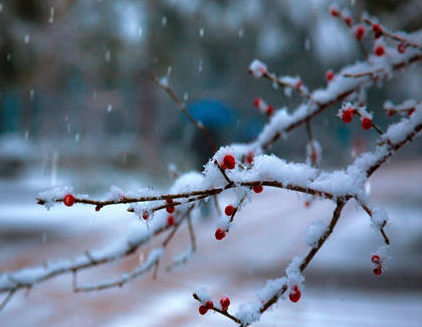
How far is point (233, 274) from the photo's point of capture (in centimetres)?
593

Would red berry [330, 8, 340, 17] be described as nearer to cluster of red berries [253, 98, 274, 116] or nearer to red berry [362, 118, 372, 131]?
cluster of red berries [253, 98, 274, 116]

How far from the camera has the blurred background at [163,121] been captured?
5188 millimetres

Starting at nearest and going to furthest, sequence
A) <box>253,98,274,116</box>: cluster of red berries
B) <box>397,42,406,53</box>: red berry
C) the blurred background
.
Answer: <box>397,42,406,53</box>: red berry
<box>253,98,274,116</box>: cluster of red berries
the blurred background

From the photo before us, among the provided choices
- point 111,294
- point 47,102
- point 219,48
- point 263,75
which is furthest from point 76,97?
point 263,75

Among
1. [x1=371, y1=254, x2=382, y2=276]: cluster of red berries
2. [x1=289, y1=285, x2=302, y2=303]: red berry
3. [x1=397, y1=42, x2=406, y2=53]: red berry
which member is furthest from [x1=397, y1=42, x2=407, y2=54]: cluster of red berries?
Answer: [x1=289, y1=285, x2=302, y2=303]: red berry

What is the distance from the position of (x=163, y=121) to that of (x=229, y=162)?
25.9 m

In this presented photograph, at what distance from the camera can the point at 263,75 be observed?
179 centimetres

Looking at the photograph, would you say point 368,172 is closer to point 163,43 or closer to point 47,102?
point 163,43

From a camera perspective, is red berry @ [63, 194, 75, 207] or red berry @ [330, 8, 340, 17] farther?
red berry @ [330, 8, 340, 17]

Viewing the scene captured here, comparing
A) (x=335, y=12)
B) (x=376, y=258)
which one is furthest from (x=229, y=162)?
(x=335, y=12)

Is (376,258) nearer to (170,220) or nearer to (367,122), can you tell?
(367,122)

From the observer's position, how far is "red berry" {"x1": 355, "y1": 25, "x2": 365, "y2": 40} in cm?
181

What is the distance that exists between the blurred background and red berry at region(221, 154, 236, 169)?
0.57 m

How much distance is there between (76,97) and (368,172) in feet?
84.0
